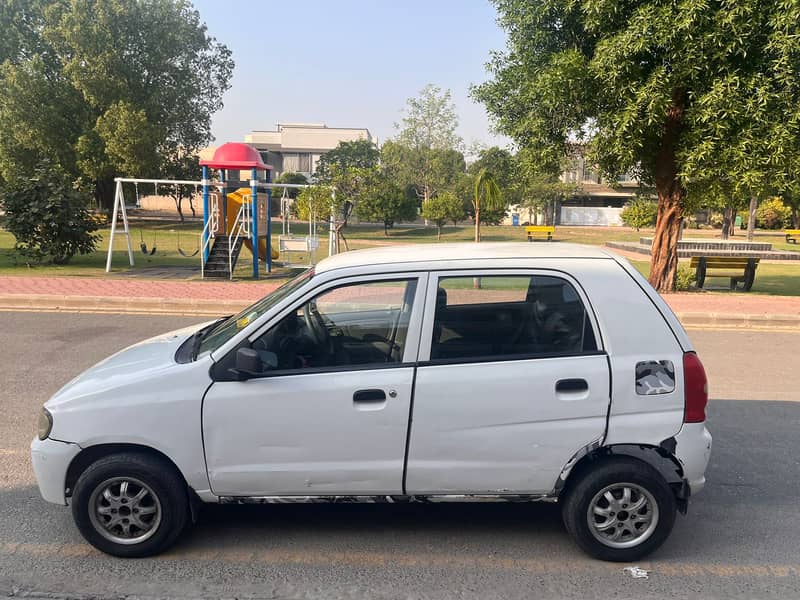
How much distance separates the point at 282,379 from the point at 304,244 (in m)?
14.6

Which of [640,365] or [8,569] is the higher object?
[640,365]

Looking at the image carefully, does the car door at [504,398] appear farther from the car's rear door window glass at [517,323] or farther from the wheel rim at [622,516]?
the wheel rim at [622,516]

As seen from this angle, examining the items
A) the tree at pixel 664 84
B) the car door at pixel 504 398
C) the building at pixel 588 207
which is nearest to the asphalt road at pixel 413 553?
the car door at pixel 504 398

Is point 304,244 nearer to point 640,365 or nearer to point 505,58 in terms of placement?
point 505,58

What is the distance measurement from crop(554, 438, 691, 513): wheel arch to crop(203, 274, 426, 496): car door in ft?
2.97

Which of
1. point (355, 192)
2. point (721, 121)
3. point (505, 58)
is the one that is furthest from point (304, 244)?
point (721, 121)

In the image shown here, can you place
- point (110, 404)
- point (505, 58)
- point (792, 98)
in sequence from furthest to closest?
point (505, 58), point (792, 98), point (110, 404)

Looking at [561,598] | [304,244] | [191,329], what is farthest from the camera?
[304,244]

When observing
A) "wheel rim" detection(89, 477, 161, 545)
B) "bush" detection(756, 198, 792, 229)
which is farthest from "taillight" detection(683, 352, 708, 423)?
"bush" detection(756, 198, 792, 229)

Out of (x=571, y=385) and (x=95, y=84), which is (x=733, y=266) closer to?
(x=571, y=385)

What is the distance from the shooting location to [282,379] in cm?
333

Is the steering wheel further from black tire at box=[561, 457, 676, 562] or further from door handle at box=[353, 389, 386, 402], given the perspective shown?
black tire at box=[561, 457, 676, 562]

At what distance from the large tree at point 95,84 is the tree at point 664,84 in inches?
1204

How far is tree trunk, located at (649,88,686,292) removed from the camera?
42.4 feet
